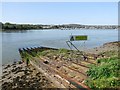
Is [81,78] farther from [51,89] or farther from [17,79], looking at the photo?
[17,79]

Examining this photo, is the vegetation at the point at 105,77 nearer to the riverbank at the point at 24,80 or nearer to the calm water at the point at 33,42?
the riverbank at the point at 24,80

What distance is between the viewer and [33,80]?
50.1 ft

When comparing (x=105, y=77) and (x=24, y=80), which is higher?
(x=105, y=77)

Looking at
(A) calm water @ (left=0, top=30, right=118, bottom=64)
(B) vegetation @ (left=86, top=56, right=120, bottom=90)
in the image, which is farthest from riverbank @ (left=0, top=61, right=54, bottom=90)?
(A) calm water @ (left=0, top=30, right=118, bottom=64)

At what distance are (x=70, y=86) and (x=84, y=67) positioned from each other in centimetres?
284

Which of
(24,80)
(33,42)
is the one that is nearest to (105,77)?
(24,80)

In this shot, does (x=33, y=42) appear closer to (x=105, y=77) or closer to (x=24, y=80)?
(x=24, y=80)

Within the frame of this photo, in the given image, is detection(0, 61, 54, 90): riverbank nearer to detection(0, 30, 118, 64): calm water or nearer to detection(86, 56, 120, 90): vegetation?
detection(86, 56, 120, 90): vegetation

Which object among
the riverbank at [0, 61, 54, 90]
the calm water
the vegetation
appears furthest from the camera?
the calm water

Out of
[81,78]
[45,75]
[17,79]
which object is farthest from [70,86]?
[17,79]

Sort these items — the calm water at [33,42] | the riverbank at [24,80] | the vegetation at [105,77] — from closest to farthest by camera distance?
the vegetation at [105,77]
the riverbank at [24,80]
the calm water at [33,42]

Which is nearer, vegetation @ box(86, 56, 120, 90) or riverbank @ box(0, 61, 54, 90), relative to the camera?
vegetation @ box(86, 56, 120, 90)

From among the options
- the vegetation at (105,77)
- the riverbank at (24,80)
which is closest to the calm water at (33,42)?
the riverbank at (24,80)

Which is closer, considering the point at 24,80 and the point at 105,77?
the point at 105,77
